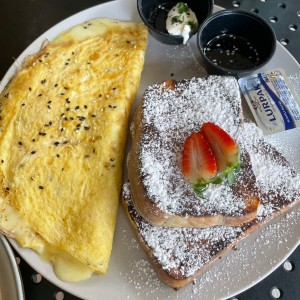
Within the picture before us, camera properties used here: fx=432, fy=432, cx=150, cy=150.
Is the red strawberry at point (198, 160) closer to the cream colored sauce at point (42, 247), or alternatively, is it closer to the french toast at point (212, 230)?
the french toast at point (212, 230)

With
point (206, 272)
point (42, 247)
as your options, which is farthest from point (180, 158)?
point (42, 247)

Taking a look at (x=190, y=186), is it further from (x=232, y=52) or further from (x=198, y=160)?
(x=232, y=52)

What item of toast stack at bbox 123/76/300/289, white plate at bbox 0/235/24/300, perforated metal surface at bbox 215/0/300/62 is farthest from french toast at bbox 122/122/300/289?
perforated metal surface at bbox 215/0/300/62

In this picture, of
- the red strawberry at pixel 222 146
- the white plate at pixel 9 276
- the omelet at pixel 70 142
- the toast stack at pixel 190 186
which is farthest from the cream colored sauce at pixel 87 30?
the white plate at pixel 9 276

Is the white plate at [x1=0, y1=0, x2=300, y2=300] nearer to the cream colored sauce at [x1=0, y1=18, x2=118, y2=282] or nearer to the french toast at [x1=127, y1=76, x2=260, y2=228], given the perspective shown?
the cream colored sauce at [x1=0, y1=18, x2=118, y2=282]

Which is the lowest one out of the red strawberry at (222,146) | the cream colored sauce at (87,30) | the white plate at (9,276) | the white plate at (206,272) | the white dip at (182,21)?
the white plate at (206,272)

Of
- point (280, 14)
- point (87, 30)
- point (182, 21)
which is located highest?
point (87, 30)
